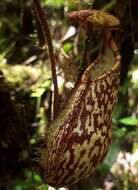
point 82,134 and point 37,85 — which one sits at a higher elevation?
point 82,134

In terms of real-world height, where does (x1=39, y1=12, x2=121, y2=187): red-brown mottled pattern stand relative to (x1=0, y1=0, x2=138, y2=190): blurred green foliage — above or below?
above

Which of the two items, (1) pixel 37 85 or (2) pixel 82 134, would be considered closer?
(2) pixel 82 134

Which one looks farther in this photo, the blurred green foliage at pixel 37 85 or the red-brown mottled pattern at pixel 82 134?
the blurred green foliage at pixel 37 85

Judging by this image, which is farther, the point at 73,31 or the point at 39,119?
the point at 39,119

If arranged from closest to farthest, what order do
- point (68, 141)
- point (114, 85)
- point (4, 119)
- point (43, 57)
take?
point (68, 141)
point (114, 85)
point (4, 119)
point (43, 57)

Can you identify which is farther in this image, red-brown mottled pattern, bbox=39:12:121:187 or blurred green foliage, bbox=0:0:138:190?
blurred green foliage, bbox=0:0:138:190

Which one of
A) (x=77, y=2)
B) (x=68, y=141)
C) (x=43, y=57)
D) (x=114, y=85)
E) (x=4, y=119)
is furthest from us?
(x=43, y=57)

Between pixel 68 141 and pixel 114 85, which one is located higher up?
pixel 114 85

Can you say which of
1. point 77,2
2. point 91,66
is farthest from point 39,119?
point 91,66

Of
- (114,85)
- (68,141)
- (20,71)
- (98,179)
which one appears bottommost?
(98,179)

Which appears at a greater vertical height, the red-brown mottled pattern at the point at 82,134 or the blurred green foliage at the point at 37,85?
the red-brown mottled pattern at the point at 82,134

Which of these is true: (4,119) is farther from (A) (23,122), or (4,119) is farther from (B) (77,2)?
(B) (77,2)
